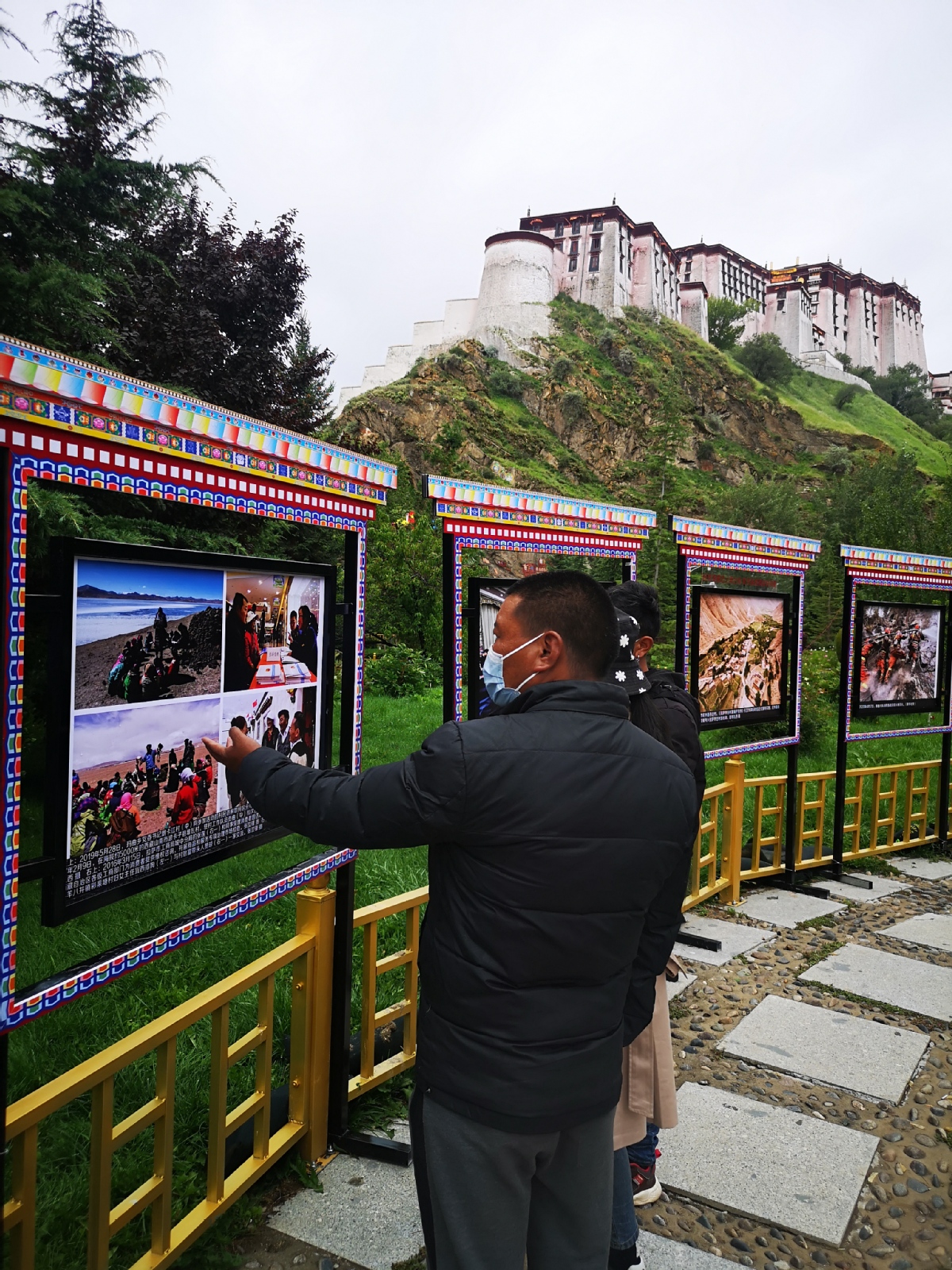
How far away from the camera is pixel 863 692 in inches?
249

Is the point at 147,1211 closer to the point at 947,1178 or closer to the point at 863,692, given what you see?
the point at 947,1178

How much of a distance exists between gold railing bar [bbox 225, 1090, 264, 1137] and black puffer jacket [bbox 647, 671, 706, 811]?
1.64 metres

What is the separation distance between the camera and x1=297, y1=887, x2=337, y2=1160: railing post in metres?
2.69

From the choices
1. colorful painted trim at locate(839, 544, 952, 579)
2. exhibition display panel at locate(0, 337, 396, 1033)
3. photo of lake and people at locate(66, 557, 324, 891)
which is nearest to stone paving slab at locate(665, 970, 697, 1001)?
exhibition display panel at locate(0, 337, 396, 1033)

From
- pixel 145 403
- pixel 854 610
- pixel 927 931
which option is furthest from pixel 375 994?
pixel 854 610

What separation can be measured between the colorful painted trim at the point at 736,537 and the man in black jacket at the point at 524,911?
3042mm

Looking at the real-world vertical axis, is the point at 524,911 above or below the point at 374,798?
below

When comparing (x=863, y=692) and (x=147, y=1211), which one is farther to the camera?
(x=863, y=692)

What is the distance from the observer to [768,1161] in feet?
9.53

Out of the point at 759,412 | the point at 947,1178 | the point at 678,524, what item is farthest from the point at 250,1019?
the point at 759,412

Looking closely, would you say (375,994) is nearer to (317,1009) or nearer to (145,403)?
(317,1009)

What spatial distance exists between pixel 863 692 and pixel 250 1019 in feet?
16.1

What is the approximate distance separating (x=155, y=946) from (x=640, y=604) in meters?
1.86

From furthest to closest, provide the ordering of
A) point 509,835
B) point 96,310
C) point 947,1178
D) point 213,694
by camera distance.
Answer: point 96,310
point 947,1178
point 213,694
point 509,835
